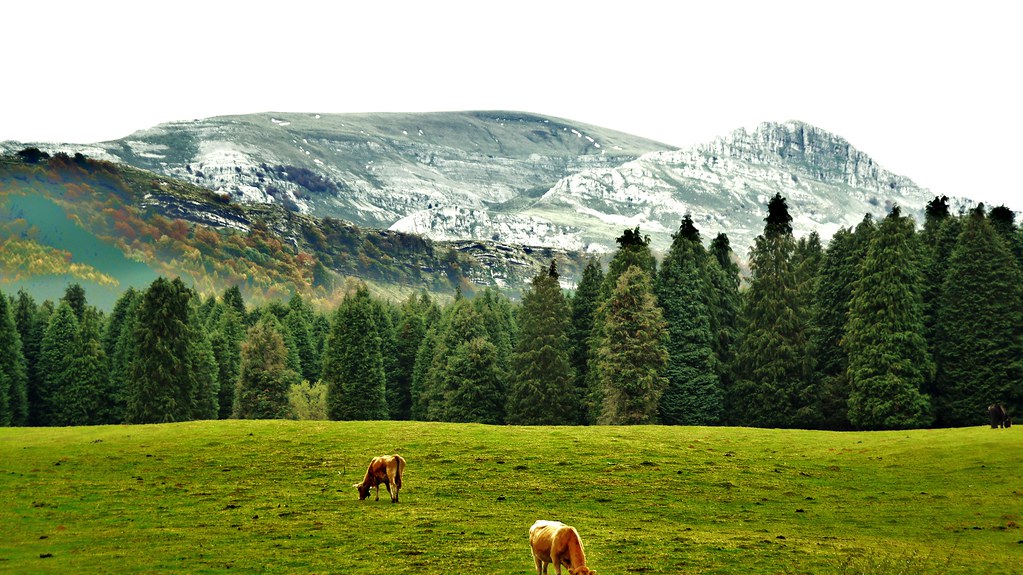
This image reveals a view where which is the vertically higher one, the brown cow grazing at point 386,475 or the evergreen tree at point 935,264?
the evergreen tree at point 935,264

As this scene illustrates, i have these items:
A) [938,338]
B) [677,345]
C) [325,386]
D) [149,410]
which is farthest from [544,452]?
[325,386]

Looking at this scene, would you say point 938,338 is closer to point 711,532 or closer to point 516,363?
point 516,363

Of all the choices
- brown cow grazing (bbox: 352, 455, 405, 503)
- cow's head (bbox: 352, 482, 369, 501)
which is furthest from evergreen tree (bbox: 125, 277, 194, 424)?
brown cow grazing (bbox: 352, 455, 405, 503)

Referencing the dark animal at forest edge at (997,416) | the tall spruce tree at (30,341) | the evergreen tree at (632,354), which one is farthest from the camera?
the tall spruce tree at (30,341)

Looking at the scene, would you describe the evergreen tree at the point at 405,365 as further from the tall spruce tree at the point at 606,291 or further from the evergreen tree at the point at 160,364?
the tall spruce tree at the point at 606,291

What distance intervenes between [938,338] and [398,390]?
65.4m

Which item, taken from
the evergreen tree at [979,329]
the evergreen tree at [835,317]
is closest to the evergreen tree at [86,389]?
the evergreen tree at [835,317]

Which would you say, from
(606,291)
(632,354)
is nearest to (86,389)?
(606,291)

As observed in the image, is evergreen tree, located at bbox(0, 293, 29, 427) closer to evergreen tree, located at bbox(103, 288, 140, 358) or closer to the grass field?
evergreen tree, located at bbox(103, 288, 140, 358)

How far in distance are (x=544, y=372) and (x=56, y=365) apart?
200 feet

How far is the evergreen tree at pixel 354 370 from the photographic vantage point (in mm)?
98250

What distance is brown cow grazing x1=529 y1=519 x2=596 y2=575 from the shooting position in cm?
2159

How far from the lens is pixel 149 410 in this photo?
9044 centimetres

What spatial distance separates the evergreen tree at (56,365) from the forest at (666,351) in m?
0.25
